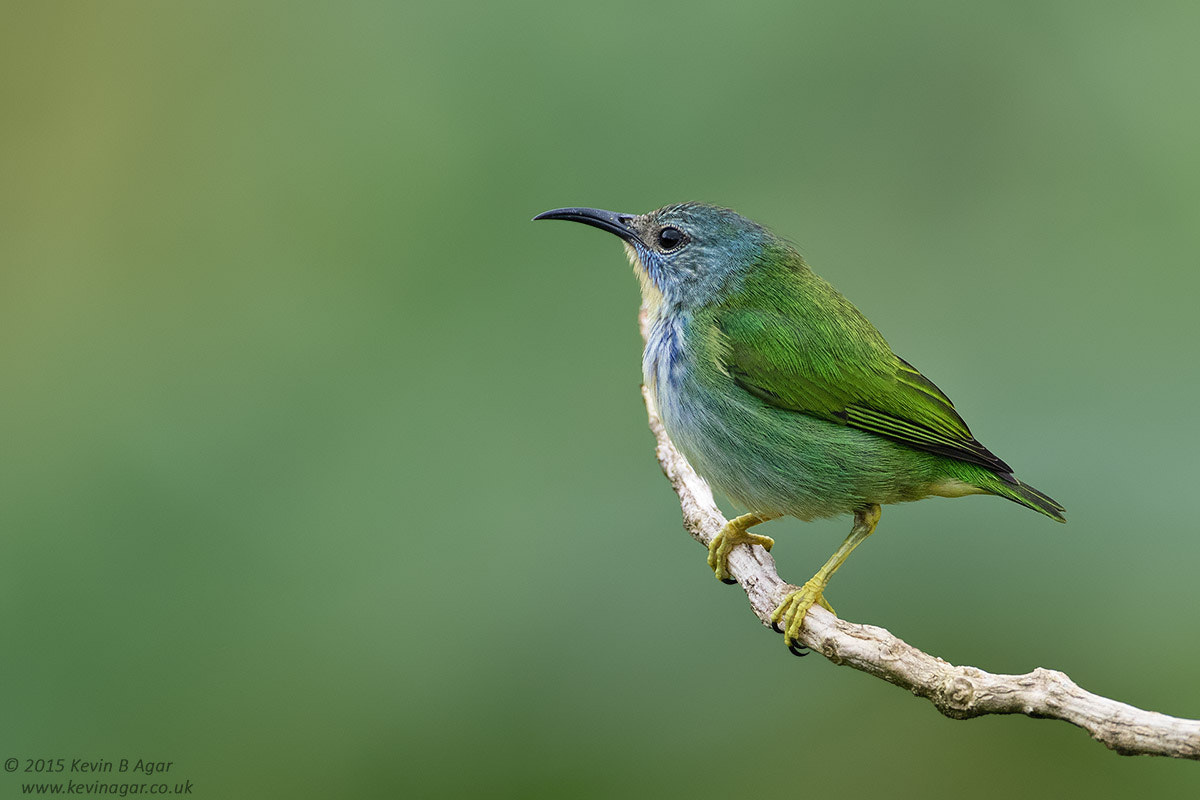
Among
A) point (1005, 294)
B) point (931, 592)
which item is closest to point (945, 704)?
point (931, 592)

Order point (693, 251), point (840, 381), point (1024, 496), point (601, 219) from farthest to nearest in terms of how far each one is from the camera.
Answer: point (601, 219)
point (693, 251)
point (840, 381)
point (1024, 496)

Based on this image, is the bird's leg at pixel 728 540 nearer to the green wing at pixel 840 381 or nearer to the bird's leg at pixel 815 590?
the bird's leg at pixel 815 590

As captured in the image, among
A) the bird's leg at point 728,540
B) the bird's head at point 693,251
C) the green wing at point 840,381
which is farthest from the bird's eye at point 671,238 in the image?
the bird's leg at point 728,540

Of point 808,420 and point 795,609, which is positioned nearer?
point 795,609

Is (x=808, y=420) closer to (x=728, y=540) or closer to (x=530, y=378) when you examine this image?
(x=728, y=540)

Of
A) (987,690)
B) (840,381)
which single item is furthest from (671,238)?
(987,690)

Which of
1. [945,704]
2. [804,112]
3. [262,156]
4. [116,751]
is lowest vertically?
[116,751]

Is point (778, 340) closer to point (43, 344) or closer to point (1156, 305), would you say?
point (1156, 305)
